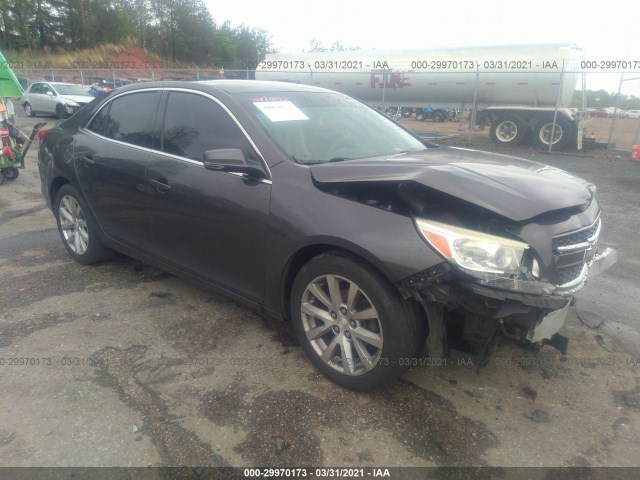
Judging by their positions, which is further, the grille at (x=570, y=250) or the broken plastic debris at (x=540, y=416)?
the broken plastic debris at (x=540, y=416)

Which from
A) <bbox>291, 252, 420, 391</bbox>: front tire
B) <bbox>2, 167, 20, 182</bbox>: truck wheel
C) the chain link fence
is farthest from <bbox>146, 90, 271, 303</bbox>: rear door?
the chain link fence

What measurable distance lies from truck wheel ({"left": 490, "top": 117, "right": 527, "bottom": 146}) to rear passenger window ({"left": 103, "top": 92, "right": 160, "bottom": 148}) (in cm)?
1422

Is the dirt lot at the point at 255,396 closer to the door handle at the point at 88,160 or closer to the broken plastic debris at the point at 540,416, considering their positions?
the broken plastic debris at the point at 540,416

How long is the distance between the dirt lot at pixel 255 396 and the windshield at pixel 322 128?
1.33 metres

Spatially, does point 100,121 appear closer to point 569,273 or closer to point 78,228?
point 78,228

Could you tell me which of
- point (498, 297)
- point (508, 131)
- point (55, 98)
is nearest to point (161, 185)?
point (498, 297)

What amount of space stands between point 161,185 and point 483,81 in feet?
49.8

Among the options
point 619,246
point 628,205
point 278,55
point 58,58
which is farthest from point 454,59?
point 58,58

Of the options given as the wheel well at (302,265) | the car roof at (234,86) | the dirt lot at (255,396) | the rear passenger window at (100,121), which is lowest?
the dirt lot at (255,396)

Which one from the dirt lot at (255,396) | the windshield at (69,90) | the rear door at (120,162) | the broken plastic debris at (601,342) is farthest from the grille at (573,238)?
the windshield at (69,90)

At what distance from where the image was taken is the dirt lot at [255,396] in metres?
2.34

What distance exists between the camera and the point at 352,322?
269 centimetres

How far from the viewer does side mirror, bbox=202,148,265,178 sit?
9.43 feet

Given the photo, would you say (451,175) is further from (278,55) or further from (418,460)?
(278,55)
